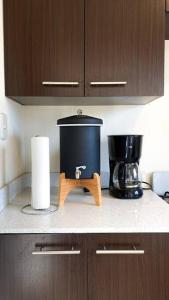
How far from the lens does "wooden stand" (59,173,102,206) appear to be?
1.18 metres

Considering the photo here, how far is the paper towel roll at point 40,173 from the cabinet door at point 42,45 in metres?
0.27

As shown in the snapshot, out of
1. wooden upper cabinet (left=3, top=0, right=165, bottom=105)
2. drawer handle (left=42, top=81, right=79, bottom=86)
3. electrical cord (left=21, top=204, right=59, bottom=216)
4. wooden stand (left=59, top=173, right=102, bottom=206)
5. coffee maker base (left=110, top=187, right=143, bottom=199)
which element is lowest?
electrical cord (left=21, top=204, right=59, bottom=216)

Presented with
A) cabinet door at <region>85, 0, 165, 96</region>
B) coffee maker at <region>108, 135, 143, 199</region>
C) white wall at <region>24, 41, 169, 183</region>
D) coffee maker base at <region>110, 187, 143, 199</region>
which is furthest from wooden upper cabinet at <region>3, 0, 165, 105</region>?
coffee maker base at <region>110, 187, 143, 199</region>

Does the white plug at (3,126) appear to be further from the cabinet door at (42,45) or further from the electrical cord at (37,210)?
the electrical cord at (37,210)

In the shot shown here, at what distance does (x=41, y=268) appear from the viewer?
3.01 feet

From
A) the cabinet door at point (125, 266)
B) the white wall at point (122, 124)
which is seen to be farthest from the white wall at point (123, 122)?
the cabinet door at point (125, 266)

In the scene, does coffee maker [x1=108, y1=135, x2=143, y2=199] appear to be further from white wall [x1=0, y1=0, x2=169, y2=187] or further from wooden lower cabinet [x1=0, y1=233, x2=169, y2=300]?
wooden lower cabinet [x1=0, y1=233, x2=169, y2=300]

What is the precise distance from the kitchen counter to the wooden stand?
0.13 feet

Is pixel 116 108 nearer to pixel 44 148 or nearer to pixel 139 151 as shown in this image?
pixel 139 151

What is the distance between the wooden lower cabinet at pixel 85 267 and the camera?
0.91 metres

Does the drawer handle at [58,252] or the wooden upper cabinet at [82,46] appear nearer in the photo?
the drawer handle at [58,252]

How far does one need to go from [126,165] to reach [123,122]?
346mm

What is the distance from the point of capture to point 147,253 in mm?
918

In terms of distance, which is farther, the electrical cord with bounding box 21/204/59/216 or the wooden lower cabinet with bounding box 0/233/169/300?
the electrical cord with bounding box 21/204/59/216
